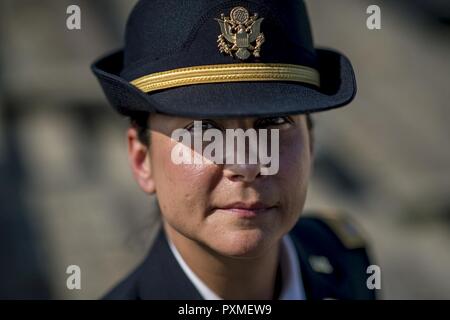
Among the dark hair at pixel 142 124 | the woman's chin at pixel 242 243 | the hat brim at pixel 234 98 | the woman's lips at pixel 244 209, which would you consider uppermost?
the hat brim at pixel 234 98

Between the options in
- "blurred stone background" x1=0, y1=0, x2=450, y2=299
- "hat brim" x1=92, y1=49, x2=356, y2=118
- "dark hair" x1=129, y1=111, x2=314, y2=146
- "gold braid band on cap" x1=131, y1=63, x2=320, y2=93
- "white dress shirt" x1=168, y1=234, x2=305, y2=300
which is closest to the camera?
"hat brim" x1=92, y1=49, x2=356, y2=118

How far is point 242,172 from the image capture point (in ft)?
6.83

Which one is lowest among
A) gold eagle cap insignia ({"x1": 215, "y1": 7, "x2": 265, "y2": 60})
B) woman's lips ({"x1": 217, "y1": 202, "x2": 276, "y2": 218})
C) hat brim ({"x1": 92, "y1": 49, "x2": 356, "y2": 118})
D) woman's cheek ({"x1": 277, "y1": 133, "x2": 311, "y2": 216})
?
woman's lips ({"x1": 217, "y1": 202, "x2": 276, "y2": 218})

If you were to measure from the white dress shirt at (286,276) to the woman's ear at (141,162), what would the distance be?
29cm

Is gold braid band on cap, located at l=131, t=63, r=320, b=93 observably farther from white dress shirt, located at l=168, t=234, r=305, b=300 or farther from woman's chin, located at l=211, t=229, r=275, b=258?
white dress shirt, located at l=168, t=234, r=305, b=300

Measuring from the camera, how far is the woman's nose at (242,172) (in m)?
2.08

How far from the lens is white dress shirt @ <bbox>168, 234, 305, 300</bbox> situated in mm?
2479

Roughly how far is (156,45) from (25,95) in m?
4.48

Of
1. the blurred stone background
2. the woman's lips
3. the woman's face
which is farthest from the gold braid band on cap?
the blurred stone background

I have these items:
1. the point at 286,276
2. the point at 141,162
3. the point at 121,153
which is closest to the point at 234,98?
the point at 141,162

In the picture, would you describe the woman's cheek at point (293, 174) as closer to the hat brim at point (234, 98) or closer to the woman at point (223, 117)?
the woman at point (223, 117)

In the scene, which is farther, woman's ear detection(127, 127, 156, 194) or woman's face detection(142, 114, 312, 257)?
woman's ear detection(127, 127, 156, 194)

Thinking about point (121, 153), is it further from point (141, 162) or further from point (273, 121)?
point (273, 121)

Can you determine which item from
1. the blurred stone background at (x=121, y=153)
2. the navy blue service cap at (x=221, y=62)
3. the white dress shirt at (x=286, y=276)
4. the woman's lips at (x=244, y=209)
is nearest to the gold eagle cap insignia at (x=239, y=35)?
the navy blue service cap at (x=221, y=62)
